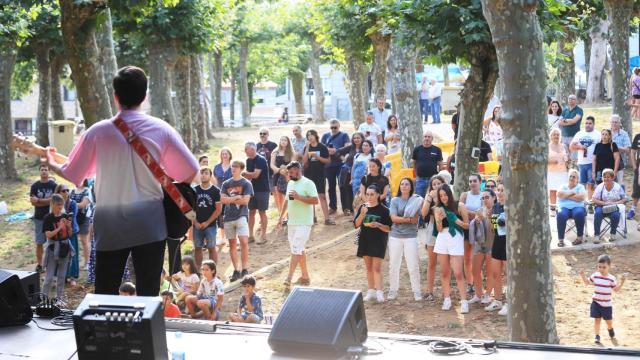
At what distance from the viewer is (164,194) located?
16.8 feet

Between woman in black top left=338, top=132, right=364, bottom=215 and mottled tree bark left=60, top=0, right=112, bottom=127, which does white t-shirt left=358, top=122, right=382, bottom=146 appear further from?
mottled tree bark left=60, top=0, right=112, bottom=127

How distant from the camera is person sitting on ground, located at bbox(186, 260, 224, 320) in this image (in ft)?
38.1

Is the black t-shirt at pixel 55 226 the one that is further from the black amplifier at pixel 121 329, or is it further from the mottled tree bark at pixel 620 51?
the mottled tree bark at pixel 620 51

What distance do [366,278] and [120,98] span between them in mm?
9482

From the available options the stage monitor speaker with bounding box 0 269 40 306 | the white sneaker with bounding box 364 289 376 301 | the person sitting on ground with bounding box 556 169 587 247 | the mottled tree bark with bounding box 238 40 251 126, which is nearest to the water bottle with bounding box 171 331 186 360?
the stage monitor speaker with bounding box 0 269 40 306

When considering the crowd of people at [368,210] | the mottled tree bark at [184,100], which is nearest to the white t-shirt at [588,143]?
the crowd of people at [368,210]

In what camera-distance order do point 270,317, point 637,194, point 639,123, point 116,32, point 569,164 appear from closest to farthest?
point 270,317
point 637,194
point 569,164
point 116,32
point 639,123

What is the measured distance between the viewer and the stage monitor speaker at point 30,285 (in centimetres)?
580

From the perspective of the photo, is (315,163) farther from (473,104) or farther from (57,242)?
(57,242)

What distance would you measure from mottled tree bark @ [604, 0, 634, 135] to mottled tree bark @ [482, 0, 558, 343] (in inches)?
454

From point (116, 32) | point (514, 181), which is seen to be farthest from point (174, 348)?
point (116, 32)

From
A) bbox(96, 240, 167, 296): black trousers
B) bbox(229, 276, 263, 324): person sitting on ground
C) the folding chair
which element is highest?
bbox(96, 240, 167, 296): black trousers

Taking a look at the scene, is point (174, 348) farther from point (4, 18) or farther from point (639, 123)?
point (639, 123)

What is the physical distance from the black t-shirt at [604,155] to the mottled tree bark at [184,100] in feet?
45.9
